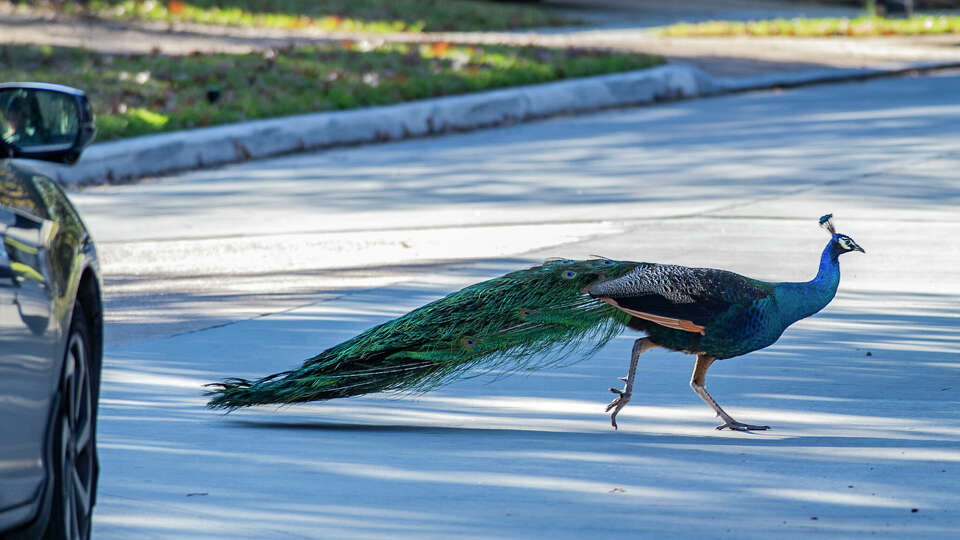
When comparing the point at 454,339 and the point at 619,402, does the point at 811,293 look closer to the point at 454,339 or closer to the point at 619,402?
the point at 619,402

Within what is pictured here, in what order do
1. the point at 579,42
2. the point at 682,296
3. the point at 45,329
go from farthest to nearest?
the point at 579,42, the point at 682,296, the point at 45,329

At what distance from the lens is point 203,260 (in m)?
8.41

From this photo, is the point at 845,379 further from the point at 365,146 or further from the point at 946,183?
the point at 365,146

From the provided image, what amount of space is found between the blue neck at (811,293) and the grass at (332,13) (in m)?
17.4

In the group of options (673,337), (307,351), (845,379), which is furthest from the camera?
(307,351)

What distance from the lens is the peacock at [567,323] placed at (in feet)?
15.1

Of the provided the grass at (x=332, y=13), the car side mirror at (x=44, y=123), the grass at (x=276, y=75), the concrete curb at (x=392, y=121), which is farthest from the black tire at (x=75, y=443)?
the grass at (x=332, y=13)

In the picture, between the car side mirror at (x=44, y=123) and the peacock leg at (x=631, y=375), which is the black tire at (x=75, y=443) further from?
the peacock leg at (x=631, y=375)

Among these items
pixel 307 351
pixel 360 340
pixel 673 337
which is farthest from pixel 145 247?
pixel 673 337

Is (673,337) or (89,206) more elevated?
(673,337)

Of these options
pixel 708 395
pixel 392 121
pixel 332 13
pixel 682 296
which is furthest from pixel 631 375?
pixel 332 13

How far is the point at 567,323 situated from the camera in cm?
482

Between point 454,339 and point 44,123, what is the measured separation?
1.60 metres

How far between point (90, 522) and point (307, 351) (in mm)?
2447
